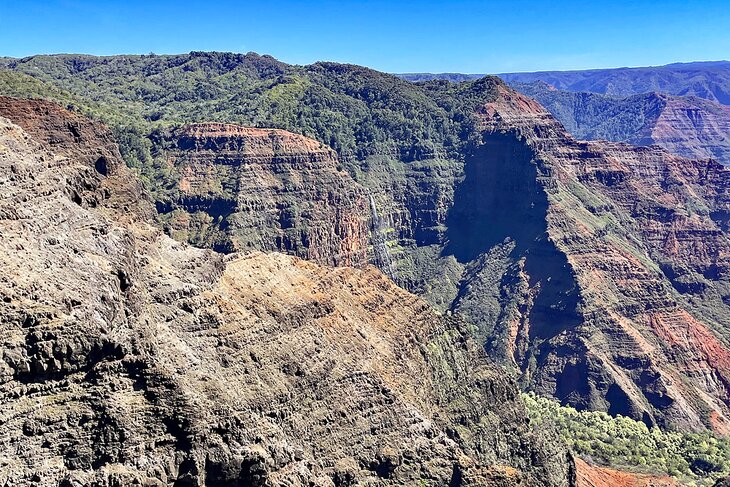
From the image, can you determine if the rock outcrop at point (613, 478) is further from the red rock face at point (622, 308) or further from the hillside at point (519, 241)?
the red rock face at point (622, 308)

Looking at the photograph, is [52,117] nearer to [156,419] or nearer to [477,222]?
[156,419]

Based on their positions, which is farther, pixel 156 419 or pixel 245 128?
pixel 245 128

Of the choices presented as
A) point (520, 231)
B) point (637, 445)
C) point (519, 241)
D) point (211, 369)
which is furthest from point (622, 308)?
point (211, 369)

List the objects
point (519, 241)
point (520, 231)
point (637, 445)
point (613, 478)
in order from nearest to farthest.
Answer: point (613, 478)
point (637, 445)
point (519, 241)
point (520, 231)

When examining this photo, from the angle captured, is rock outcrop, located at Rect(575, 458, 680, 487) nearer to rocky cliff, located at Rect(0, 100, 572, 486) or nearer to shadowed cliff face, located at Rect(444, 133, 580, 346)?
rocky cliff, located at Rect(0, 100, 572, 486)

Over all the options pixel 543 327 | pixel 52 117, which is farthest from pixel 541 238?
pixel 52 117

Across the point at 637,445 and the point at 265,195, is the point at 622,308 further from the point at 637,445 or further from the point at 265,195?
the point at 265,195

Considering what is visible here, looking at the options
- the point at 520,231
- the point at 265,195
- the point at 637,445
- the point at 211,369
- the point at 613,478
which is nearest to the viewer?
the point at 211,369
